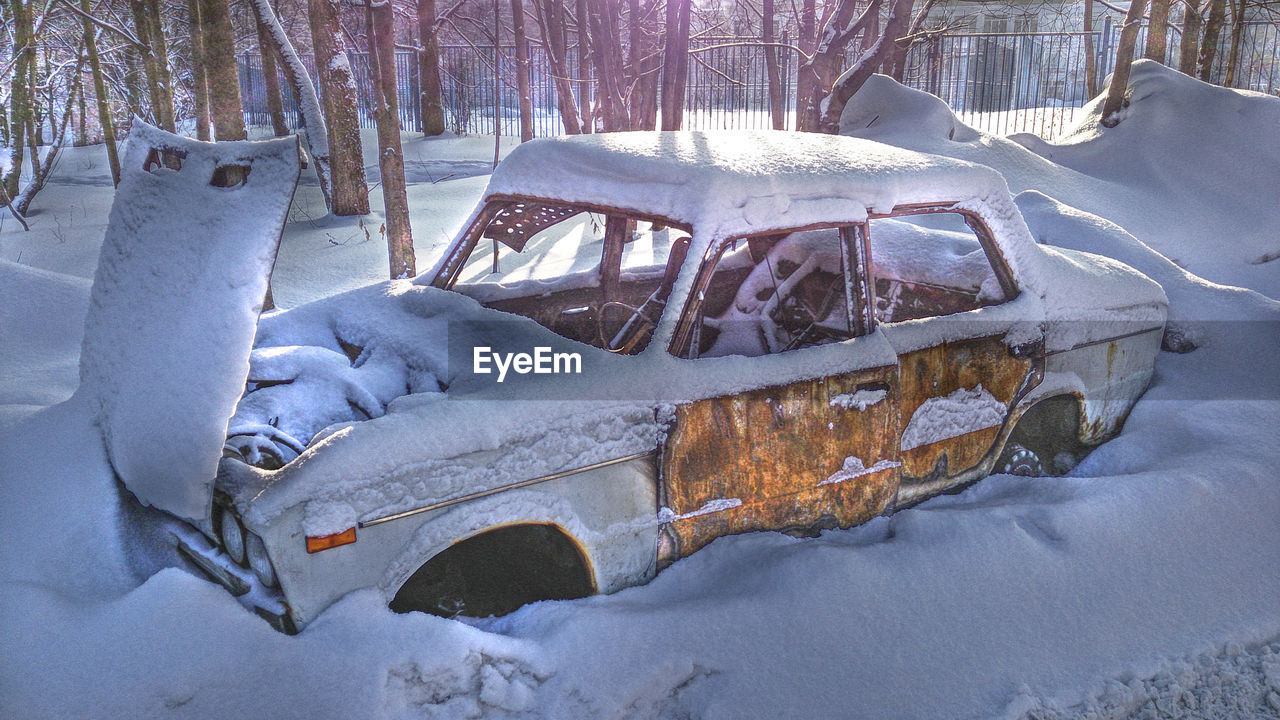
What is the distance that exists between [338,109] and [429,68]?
297 inches

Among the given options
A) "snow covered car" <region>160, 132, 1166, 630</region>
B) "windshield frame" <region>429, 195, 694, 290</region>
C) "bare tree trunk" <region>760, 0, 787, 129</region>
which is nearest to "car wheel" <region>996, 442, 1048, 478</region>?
"snow covered car" <region>160, 132, 1166, 630</region>

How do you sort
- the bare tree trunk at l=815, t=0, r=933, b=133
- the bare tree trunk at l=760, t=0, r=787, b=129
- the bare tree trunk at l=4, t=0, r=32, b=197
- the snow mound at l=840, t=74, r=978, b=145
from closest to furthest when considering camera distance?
the bare tree trunk at l=815, t=0, r=933, b=133
the snow mound at l=840, t=74, r=978, b=145
the bare tree trunk at l=4, t=0, r=32, b=197
the bare tree trunk at l=760, t=0, r=787, b=129

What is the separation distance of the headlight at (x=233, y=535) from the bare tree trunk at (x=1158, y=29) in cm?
1154

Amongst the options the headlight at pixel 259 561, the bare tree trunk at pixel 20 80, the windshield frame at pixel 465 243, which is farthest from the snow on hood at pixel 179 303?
the bare tree trunk at pixel 20 80

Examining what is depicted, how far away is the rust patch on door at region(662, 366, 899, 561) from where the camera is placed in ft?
9.44

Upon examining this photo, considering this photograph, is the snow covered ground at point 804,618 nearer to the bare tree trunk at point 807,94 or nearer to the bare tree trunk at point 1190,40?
the bare tree trunk at point 807,94

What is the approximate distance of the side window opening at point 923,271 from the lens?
423cm

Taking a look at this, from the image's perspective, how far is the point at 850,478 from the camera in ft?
10.4

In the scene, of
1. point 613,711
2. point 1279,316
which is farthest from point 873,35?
point 613,711

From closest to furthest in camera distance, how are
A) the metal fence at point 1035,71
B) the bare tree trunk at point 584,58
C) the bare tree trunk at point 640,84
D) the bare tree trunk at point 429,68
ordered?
1. the bare tree trunk at point 640,84
2. the bare tree trunk at point 584,58
3. the bare tree trunk at point 429,68
4. the metal fence at point 1035,71

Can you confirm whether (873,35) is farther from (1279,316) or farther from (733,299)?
(733,299)

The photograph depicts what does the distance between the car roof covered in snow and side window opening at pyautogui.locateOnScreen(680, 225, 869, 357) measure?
0.52 m

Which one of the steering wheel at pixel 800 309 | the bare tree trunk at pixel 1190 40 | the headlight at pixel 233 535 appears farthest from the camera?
the bare tree trunk at pixel 1190 40

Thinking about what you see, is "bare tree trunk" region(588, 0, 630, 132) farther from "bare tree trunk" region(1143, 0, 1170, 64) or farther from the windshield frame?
"bare tree trunk" region(1143, 0, 1170, 64)
